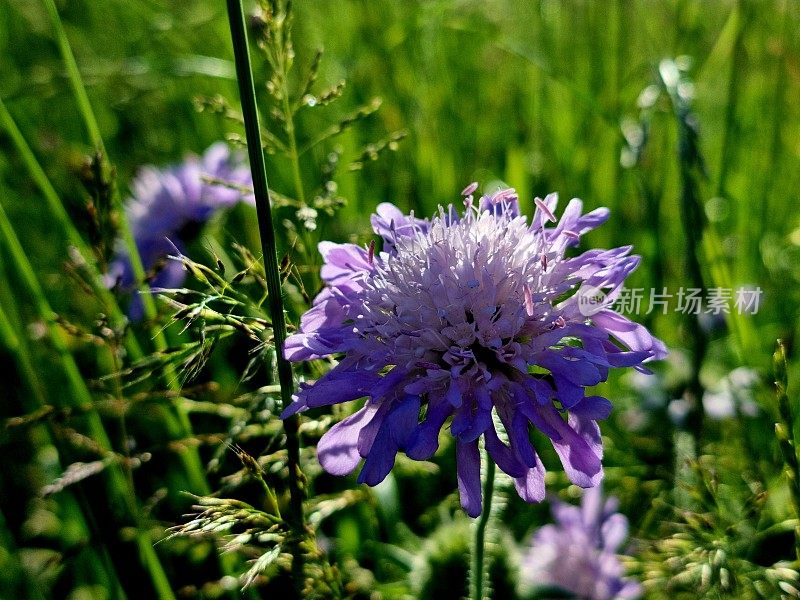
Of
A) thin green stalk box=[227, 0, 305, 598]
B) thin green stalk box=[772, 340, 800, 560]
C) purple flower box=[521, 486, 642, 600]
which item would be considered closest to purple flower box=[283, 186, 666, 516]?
thin green stalk box=[227, 0, 305, 598]

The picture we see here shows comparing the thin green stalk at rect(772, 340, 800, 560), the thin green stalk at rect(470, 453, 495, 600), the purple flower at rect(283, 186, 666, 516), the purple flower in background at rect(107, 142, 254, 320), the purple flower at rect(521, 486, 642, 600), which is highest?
the purple flower in background at rect(107, 142, 254, 320)

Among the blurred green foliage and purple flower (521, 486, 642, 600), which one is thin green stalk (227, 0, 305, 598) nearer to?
the blurred green foliage

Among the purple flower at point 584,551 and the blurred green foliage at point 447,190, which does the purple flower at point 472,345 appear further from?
the purple flower at point 584,551

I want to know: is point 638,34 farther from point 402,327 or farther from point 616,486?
point 402,327

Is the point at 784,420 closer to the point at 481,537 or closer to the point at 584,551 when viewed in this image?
the point at 481,537

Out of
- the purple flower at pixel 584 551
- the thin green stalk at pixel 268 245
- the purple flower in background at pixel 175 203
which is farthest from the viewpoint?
the purple flower in background at pixel 175 203

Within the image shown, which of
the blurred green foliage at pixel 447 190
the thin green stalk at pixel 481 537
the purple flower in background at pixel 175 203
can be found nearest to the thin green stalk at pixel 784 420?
the blurred green foliage at pixel 447 190
